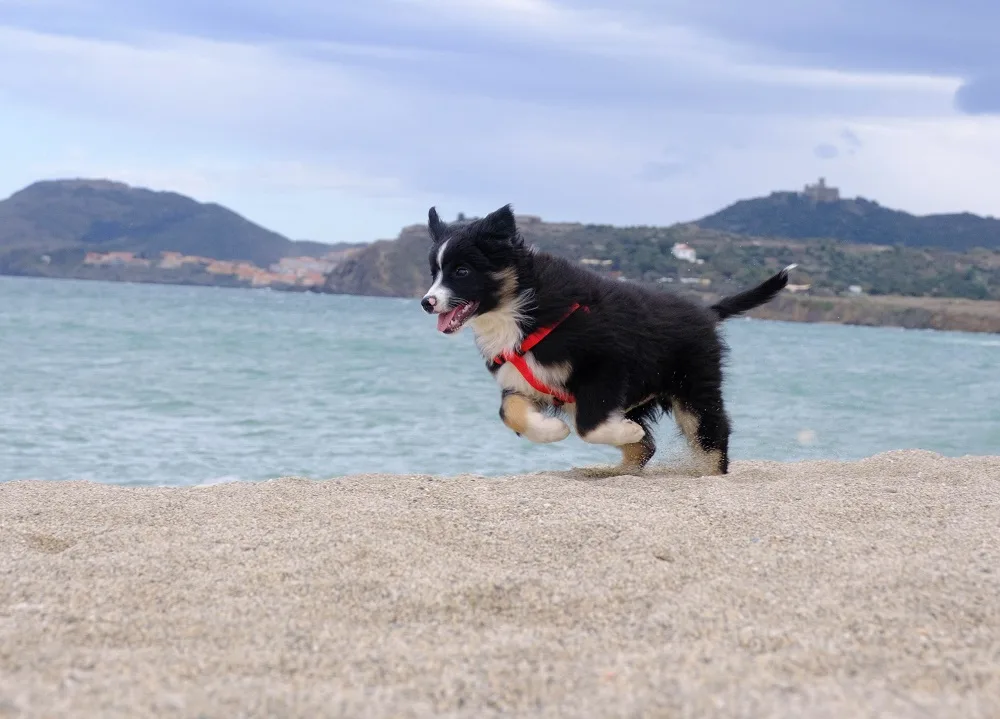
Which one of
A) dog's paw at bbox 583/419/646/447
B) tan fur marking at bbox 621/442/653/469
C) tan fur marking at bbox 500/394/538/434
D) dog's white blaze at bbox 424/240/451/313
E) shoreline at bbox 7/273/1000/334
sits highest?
dog's white blaze at bbox 424/240/451/313

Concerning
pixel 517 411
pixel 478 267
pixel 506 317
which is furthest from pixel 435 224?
pixel 517 411

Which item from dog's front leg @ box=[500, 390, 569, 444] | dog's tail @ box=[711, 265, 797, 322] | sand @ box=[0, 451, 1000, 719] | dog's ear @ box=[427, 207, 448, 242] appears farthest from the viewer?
dog's tail @ box=[711, 265, 797, 322]

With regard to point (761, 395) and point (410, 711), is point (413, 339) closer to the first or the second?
point (761, 395)

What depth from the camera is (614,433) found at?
626 centimetres

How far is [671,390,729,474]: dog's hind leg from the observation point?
277 inches

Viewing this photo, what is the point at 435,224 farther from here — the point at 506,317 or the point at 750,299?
the point at 750,299

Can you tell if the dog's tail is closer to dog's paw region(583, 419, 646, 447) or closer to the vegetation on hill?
dog's paw region(583, 419, 646, 447)

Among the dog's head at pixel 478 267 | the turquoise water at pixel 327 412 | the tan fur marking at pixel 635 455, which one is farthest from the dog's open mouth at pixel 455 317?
the turquoise water at pixel 327 412

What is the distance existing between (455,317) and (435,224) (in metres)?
0.79

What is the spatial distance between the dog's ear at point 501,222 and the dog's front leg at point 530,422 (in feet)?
2.98

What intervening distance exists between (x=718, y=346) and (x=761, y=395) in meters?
13.5

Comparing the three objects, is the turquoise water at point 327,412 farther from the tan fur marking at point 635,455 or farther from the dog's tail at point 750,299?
the dog's tail at point 750,299

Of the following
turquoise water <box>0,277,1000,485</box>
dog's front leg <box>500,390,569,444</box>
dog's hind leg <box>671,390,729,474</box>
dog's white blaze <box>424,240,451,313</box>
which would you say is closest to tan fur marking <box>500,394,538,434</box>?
dog's front leg <box>500,390,569,444</box>

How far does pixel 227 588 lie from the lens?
152 inches
